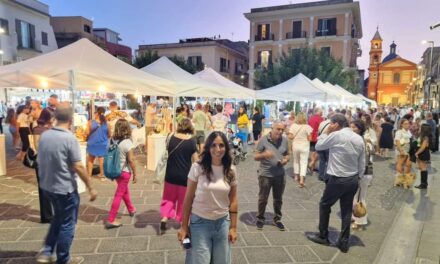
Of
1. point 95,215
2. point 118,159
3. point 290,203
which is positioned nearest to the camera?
point 118,159

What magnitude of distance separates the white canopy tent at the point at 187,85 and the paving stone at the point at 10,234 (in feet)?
14.9

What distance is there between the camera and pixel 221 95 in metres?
9.56

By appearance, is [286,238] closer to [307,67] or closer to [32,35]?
[307,67]

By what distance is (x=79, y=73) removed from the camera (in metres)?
5.50

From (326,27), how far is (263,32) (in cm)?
698

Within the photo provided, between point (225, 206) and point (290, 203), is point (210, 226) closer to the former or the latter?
point (225, 206)

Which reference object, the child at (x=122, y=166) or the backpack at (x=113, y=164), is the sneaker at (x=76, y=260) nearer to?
the child at (x=122, y=166)

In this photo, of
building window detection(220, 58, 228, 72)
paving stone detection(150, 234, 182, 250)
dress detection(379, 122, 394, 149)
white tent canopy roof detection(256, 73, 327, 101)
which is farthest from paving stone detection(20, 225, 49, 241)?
building window detection(220, 58, 228, 72)

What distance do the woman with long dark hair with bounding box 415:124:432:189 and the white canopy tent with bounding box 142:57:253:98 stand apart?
17.7 ft

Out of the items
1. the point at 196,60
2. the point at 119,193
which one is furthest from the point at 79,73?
the point at 196,60

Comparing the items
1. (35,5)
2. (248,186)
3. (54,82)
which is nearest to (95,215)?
(54,82)

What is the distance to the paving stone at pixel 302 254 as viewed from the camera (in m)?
3.50

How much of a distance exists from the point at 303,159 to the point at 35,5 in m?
24.3

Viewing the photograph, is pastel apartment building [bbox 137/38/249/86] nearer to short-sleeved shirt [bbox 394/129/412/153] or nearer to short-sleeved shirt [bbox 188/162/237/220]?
short-sleeved shirt [bbox 394/129/412/153]
